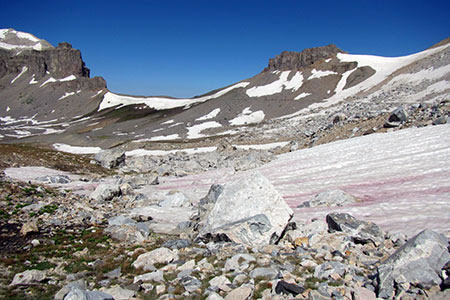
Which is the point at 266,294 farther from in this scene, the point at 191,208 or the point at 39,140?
the point at 39,140

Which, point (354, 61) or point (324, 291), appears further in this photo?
point (354, 61)

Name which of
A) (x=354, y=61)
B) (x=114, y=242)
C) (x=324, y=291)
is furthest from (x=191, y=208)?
(x=354, y=61)

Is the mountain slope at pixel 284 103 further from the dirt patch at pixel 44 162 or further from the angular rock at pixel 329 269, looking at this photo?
the angular rock at pixel 329 269

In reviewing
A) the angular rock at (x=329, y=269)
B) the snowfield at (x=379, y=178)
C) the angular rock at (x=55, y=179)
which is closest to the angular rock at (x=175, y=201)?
the snowfield at (x=379, y=178)

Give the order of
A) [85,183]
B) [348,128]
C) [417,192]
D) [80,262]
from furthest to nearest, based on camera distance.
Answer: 1. [348,128]
2. [85,183]
3. [417,192]
4. [80,262]

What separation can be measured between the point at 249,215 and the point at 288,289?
14.1 feet

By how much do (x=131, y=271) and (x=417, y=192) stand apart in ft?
44.1

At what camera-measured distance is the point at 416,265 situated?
6305 millimetres

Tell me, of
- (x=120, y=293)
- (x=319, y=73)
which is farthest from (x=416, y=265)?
(x=319, y=73)

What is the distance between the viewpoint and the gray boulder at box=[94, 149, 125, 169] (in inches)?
1483

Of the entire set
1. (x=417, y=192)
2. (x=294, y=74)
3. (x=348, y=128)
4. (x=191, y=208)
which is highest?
(x=294, y=74)

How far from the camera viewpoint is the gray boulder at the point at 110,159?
124 feet

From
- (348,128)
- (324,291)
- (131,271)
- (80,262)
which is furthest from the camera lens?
(348,128)

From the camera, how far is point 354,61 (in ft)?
386
